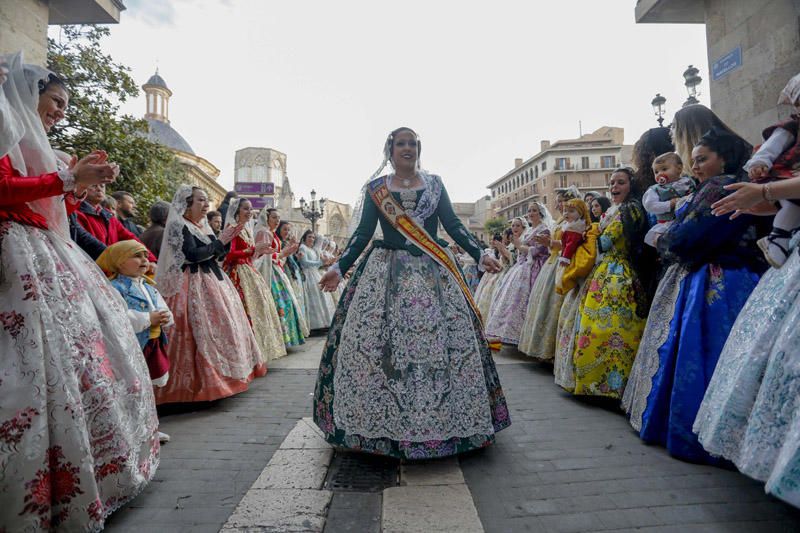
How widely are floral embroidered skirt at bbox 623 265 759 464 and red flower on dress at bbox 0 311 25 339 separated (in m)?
3.25

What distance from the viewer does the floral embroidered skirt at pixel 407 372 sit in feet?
7.67

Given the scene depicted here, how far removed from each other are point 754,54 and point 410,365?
6.34m

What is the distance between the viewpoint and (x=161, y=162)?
1173cm

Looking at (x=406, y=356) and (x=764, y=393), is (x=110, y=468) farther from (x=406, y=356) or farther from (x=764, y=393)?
(x=764, y=393)

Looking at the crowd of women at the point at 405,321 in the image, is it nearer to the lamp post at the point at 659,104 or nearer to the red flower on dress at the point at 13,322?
the red flower on dress at the point at 13,322

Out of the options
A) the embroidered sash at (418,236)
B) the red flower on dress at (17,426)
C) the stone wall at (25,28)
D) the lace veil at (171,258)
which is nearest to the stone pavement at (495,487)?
the red flower on dress at (17,426)

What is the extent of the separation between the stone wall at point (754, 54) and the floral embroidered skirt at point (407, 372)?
5.35 meters

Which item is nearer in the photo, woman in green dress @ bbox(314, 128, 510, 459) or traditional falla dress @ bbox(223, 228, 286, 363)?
woman in green dress @ bbox(314, 128, 510, 459)

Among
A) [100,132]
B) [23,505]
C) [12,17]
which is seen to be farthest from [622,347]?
[100,132]

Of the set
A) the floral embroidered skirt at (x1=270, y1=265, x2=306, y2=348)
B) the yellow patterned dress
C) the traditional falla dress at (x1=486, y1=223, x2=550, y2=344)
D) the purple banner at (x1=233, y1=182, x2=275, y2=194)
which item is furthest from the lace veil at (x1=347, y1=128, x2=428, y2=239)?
the purple banner at (x1=233, y1=182, x2=275, y2=194)

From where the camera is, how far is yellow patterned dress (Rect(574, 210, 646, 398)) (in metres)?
3.25

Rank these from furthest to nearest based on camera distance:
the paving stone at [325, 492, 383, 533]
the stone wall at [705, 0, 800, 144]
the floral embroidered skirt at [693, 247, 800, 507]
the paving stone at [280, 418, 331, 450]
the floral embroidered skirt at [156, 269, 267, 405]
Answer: the stone wall at [705, 0, 800, 144] → the floral embroidered skirt at [156, 269, 267, 405] → the paving stone at [280, 418, 331, 450] → the paving stone at [325, 492, 383, 533] → the floral embroidered skirt at [693, 247, 800, 507]

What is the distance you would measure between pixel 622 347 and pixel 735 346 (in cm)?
139

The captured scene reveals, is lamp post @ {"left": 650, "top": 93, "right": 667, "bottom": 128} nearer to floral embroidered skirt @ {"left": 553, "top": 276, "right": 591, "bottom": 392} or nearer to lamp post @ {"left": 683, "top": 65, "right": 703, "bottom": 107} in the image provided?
lamp post @ {"left": 683, "top": 65, "right": 703, "bottom": 107}
